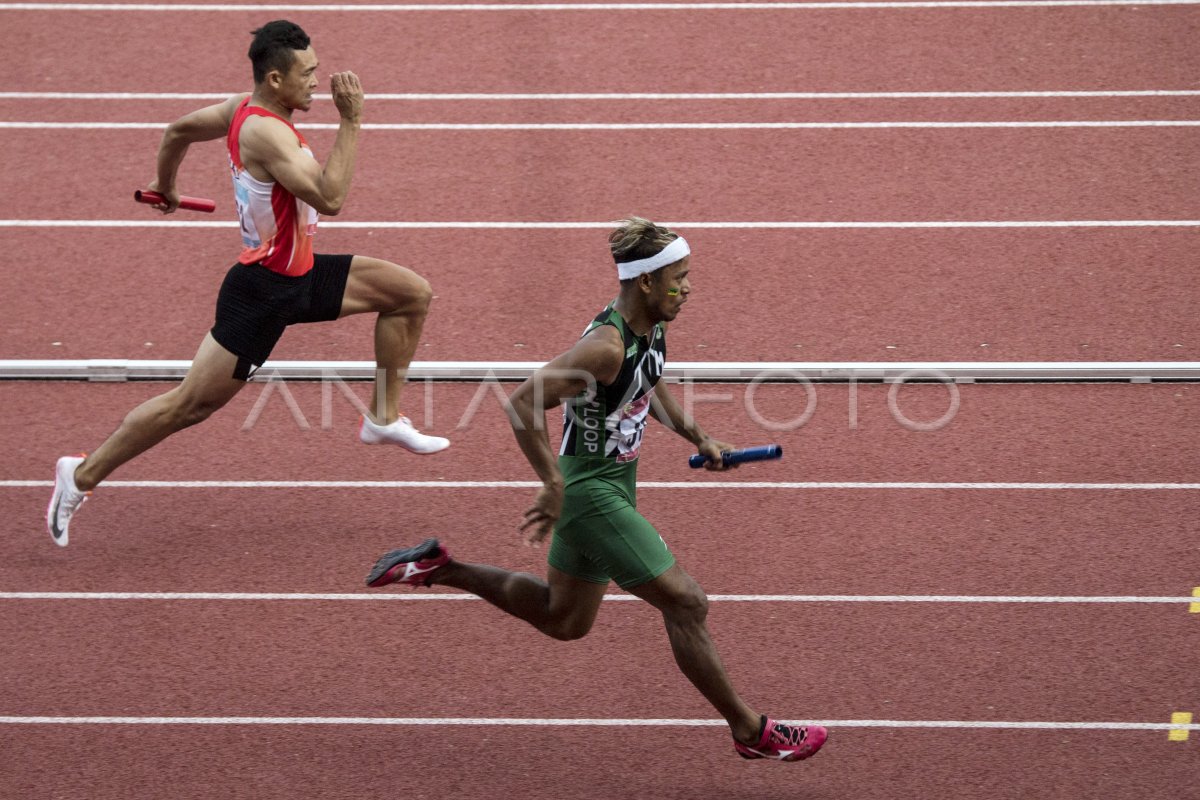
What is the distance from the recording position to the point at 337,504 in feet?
21.2

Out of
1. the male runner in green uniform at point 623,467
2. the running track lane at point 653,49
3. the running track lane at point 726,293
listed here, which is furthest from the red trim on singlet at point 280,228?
the running track lane at point 653,49

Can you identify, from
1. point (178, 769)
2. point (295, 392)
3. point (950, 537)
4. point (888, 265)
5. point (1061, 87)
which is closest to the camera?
point (178, 769)

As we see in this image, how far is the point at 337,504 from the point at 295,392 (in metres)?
0.95

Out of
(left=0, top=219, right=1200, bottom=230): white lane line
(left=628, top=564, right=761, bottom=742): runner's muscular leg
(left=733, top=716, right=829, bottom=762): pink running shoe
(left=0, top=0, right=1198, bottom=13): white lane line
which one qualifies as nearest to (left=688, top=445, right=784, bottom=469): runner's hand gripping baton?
(left=628, top=564, right=761, bottom=742): runner's muscular leg

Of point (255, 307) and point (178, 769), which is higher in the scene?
point (255, 307)

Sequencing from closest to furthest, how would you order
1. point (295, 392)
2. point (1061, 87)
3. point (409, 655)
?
1. point (409, 655)
2. point (295, 392)
3. point (1061, 87)

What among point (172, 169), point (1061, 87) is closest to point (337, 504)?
point (172, 169)

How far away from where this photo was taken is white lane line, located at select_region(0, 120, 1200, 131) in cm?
927

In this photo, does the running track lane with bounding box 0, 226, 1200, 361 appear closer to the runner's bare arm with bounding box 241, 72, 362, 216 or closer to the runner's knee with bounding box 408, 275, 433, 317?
the runner's knee with bounding box 408, 275, 433, 317

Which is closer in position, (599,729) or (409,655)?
(599,729)

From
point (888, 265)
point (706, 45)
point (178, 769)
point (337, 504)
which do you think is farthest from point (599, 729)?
point (706, 45)

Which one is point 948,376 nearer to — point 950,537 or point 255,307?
point 950,537

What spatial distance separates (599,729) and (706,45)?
602 centimetres

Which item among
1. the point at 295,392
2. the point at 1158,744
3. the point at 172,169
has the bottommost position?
the point at 1158,744
